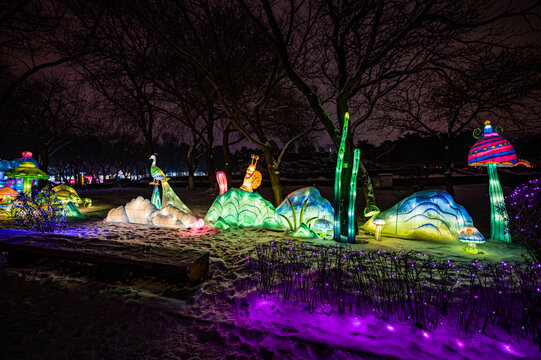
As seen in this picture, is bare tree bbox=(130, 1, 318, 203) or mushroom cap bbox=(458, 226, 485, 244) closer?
mushroom cap bbox=(458, 226, 485, 244)

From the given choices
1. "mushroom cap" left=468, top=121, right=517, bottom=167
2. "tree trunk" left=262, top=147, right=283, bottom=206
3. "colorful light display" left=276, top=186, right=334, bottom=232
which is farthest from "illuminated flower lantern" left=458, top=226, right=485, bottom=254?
"tree trunk" left=262, top=147, right=283, bottom=206

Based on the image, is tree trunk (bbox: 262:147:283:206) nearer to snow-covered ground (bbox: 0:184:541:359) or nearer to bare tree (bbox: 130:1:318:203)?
bare tree (bbox: 130:1:318:203)

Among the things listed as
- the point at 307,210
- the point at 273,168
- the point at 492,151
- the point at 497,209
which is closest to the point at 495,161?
the point at 492,151

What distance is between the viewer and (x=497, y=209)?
546 cm

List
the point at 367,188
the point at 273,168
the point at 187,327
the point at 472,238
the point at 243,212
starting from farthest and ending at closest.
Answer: the point at 273,168 → the point at 367,188 → the point at 243,212 → the point at 472,238 → the point at 187,327

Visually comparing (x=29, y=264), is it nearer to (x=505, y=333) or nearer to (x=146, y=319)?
(x=146, y=319)

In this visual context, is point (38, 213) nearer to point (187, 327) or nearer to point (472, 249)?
point (187, 327)

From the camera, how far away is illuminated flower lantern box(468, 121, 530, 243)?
5.14 m

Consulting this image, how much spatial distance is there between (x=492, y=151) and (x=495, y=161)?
0.76ft

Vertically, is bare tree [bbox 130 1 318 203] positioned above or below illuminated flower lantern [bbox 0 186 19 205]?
above

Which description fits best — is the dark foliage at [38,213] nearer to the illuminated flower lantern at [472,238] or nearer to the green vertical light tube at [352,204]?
the green vertical light tube at [352,204]

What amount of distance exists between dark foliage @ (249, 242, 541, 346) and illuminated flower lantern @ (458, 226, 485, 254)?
708 millimetres

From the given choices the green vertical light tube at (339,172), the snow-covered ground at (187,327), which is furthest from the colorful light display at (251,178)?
the snow-covered ground at (187,327)

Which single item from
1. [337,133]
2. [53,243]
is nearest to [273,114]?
[337,133]
